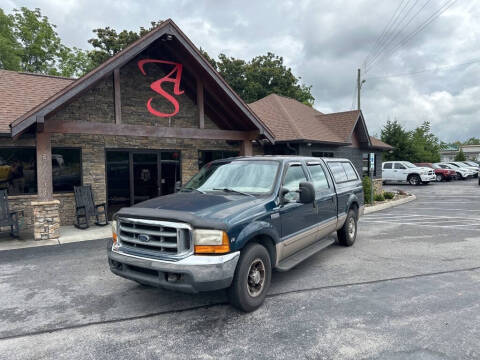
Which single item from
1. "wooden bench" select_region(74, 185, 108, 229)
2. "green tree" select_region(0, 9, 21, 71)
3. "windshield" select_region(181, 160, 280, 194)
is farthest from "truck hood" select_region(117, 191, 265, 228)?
"green tree" select_region(0, 9, 21, 71)

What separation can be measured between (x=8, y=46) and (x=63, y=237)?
27585 mm

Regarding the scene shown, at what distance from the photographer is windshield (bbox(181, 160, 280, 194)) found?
4867 millimetres

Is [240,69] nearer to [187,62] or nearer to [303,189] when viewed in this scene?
[187,62]

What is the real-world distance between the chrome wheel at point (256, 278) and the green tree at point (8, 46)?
108 feet

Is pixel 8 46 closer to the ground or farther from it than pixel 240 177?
farther from it

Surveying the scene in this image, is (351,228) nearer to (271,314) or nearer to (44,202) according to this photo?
(271,314)

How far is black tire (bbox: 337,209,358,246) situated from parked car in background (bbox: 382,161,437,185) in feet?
70.3

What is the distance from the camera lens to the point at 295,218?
5000 millimetres

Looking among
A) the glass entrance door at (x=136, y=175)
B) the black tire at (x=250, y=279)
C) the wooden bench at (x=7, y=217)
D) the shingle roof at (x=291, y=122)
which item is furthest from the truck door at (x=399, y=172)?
the wooden bench at (x=7, y=217)

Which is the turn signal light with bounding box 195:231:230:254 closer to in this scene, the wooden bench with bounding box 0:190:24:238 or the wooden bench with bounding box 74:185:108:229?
the wooden bench with bounding box 0:190:24:238

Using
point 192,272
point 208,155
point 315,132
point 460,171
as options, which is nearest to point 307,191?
point 192,272

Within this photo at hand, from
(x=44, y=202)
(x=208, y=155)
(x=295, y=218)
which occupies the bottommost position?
(x=44, y=202)

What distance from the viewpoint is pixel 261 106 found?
18969 millimetres

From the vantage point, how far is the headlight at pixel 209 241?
365 cm
